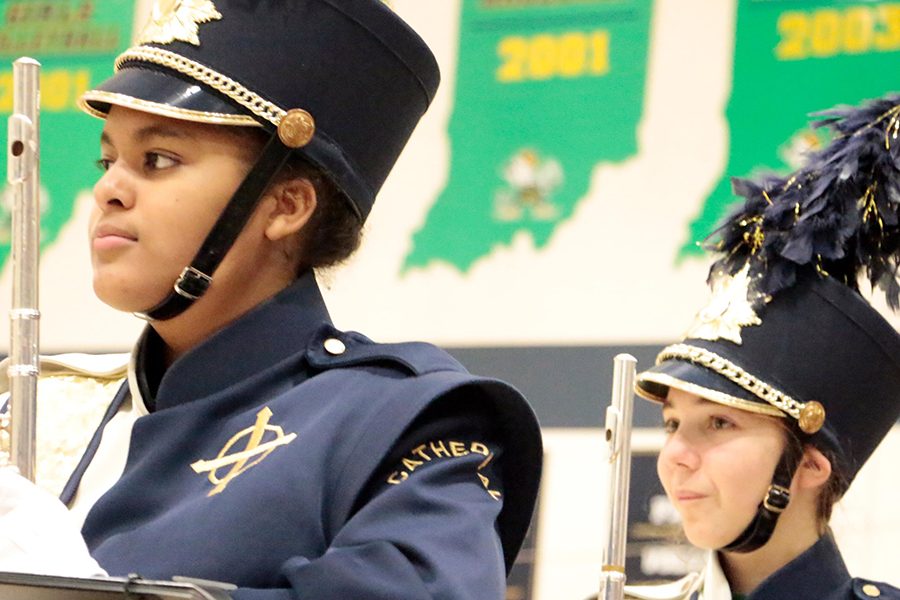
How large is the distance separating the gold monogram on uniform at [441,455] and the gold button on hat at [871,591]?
1.20m

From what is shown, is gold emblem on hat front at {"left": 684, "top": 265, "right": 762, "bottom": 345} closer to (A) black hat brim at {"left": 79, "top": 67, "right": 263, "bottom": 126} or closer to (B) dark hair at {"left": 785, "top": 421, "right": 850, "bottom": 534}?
(B) dark hair at {"left": 785, "top": 421, "right": 850, "bottom": 534}

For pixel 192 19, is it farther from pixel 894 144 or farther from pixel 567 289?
pixel 567 289

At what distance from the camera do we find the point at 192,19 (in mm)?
1939

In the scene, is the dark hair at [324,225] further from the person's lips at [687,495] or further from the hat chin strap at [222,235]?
the person's lips at [687,495]

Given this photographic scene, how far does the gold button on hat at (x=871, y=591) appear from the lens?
2.81 m

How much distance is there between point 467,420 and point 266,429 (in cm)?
19

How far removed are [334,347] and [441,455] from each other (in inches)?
8.8

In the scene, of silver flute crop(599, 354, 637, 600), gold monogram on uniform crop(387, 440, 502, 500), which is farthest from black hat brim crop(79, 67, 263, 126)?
silver flute crop(599, 354, 637, 600)

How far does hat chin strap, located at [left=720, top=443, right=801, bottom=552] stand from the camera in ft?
9.08

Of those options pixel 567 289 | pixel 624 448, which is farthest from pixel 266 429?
pixel 567 289

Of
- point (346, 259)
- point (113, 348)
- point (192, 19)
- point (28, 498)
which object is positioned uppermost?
point (192, 19)

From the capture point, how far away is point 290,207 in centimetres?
194

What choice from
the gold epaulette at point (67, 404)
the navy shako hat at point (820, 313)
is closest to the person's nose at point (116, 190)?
the gold epaulette at point (67, 404)

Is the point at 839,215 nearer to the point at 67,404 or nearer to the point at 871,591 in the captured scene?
the point at 871,591
